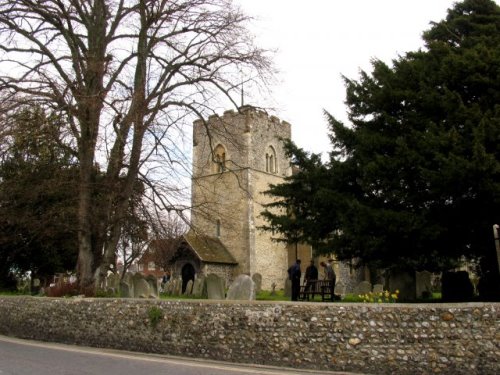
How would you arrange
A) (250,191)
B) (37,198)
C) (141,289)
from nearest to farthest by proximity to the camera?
(141,289)
(37,198)
(250,191)

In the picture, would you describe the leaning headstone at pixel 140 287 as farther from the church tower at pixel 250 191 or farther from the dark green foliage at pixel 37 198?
the church tower at pixel 250 191

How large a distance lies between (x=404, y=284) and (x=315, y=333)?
8027 millimetres

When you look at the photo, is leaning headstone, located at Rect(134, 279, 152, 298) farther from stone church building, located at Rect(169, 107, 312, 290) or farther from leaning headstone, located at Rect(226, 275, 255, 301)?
stone church building, located at Rect(169, 107, 312, 290)

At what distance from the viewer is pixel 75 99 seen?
1445cm

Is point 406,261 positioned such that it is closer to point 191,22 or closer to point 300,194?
point 300,194

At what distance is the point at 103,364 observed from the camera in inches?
358

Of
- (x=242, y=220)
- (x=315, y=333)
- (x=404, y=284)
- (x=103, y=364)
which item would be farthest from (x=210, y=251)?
(x=315, y=333)

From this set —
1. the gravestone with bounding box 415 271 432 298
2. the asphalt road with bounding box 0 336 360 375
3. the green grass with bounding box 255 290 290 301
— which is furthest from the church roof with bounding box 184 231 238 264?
the asphalt road with bounding box 0 336 360 375

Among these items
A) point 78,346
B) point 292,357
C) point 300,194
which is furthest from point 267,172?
point 292,357

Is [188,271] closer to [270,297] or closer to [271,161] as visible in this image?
[271,161]

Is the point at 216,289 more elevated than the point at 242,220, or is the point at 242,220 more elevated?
the point at 242,220

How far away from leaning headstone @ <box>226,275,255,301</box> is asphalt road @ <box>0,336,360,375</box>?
2161 mm

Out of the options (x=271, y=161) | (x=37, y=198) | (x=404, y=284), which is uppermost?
(x=271, y=161)

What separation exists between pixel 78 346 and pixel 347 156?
1008cm
